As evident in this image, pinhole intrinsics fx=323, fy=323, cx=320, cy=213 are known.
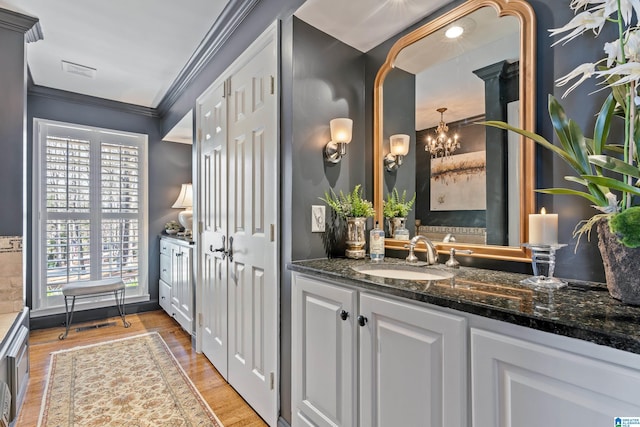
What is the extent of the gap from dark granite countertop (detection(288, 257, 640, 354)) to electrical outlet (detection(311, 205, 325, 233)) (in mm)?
461

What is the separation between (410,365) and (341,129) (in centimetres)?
120

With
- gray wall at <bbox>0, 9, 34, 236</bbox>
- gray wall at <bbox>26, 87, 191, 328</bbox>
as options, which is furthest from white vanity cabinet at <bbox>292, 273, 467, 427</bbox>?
gray wall at <bbox>26, 87, 191, 328</bbox>

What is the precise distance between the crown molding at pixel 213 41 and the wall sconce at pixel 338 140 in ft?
3.16

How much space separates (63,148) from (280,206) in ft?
10.7

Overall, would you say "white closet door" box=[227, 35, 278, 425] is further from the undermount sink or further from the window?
the window

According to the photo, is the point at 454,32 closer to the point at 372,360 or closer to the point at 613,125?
the point at 613,125

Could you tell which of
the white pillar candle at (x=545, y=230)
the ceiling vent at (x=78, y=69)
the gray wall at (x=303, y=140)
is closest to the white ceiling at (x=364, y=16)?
the gray wall at (x=303, y=140)

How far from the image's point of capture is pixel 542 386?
2.51ft

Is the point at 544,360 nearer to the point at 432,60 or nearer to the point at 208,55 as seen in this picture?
the point at 432,60

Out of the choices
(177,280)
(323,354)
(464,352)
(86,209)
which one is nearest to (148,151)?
(86,209)

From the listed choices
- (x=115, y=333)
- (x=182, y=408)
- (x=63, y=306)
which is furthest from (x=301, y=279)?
(x=63, y=306)

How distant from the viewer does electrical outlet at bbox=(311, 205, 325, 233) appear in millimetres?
1784

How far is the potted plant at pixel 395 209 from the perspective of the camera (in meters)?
1.84

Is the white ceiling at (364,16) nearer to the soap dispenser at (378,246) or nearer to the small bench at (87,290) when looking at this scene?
the soap dispenser at (378,246)
